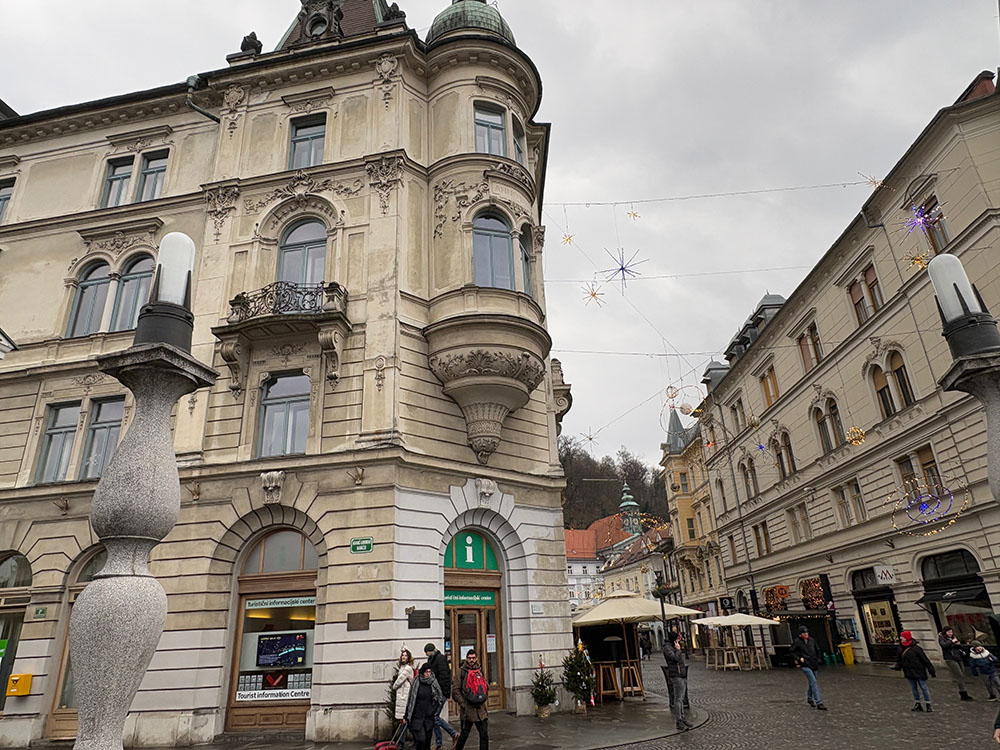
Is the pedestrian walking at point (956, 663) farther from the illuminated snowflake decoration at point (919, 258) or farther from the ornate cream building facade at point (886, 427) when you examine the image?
the illuminated snowflake decoration at point (919, 258)

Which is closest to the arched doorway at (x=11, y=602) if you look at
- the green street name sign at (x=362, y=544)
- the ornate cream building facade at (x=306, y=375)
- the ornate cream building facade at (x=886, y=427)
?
the ornate cream building facade at (x=306, y=375)

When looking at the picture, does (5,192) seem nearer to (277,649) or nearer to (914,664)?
(277,649)

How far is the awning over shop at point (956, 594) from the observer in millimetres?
19953

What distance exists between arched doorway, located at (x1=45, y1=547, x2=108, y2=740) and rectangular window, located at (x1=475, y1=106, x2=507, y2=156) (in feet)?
50.5

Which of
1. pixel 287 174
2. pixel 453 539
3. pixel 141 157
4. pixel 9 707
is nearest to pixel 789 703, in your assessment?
pixel 453 539

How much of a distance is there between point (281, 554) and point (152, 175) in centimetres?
1407

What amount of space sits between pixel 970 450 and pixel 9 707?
27950mm

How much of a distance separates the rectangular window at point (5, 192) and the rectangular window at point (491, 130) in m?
16.8

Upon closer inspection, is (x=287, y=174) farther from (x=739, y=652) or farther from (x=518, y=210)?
(x=739, y=652)

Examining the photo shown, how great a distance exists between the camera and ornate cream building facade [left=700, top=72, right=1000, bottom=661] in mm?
20266

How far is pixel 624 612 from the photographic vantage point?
17844 mm

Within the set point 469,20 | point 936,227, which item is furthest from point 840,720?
point 469,20

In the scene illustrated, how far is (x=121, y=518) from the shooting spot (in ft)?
18.7

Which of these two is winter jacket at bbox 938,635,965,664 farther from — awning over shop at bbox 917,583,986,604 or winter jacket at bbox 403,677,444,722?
winter jacket at bbox 403,677,444,722
